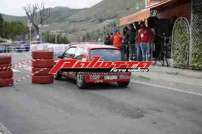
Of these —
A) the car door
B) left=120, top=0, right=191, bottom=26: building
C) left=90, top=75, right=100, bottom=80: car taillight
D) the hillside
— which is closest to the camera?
left=90, top=75, right=100, bottom=80: car taillight

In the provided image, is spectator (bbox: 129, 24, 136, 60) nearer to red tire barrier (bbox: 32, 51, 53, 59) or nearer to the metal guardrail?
red tire barrier (bbox: 32, 51, 53, 59)

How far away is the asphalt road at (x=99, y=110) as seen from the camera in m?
10.2

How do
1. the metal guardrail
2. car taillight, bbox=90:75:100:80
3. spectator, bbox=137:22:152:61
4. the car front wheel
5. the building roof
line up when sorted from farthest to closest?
the metal guardrail < the building roof < spectator, bbox=137:22:152:61 < the car front wheel < car taillight, bbox=90:75:100:80

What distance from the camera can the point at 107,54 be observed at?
17156 millimetres

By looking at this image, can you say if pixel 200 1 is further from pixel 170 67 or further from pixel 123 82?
pixel 123 82

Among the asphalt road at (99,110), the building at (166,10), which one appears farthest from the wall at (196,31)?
the asphalt road at (99,110)

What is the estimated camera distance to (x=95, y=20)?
113 meters

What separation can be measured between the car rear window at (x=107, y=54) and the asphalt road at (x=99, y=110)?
0.94m

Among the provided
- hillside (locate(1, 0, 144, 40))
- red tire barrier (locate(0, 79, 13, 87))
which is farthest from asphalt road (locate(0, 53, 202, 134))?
hillside (locate(1, 0, 144, 40))

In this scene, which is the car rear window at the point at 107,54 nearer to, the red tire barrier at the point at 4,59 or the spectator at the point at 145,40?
the red tire barrier at the point at 4,59

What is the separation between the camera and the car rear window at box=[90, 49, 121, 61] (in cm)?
1703

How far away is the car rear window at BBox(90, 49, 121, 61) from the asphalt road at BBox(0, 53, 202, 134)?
944 mm

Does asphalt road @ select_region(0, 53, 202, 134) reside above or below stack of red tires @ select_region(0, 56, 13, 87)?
below

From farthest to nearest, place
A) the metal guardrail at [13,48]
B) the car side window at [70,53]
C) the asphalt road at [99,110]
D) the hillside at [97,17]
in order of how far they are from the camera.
A: the hillside at [97,17] → the metal guardrail at [13,48] → the car side window at [70,53] → the asphalt road at [99,110]
